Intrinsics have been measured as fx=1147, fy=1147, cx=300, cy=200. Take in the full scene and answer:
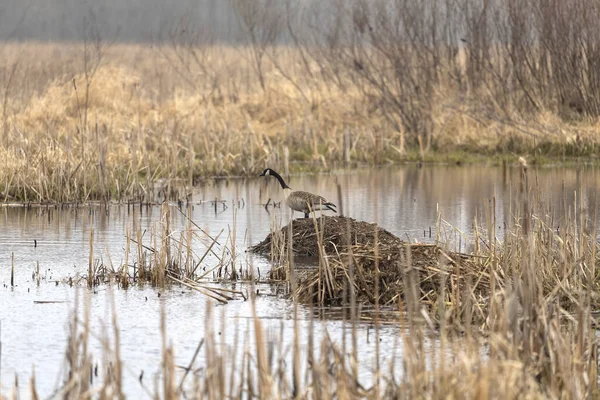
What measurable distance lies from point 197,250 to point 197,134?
12241 mm

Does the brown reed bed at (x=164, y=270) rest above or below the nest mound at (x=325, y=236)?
below

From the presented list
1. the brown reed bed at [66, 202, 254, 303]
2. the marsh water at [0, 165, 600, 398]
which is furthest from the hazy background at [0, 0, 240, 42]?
the brown reed bed at [66, 202, 254, 303]

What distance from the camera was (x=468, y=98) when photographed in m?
30.1

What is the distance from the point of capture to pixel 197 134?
24.8 m

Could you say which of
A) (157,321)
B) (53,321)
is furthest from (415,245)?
(53,321)

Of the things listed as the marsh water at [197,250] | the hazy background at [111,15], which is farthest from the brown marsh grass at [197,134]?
the hazy background at [111,15]

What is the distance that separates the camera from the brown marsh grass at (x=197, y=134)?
17.3 m

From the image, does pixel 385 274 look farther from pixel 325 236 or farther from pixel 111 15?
pixel 111 15

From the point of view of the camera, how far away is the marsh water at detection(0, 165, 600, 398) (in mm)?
7781

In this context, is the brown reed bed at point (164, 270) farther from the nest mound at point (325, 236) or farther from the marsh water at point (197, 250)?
the nest mound at point (325, 236)

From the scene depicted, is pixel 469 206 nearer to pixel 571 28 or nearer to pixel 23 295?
pixel 23 295

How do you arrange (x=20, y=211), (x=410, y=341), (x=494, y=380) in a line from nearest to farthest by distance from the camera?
(x=494, y=380)
(x=410, y=341)
(x=20, y=211)

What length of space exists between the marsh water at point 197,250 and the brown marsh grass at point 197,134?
610mm

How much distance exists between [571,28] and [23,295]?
22191 mm
